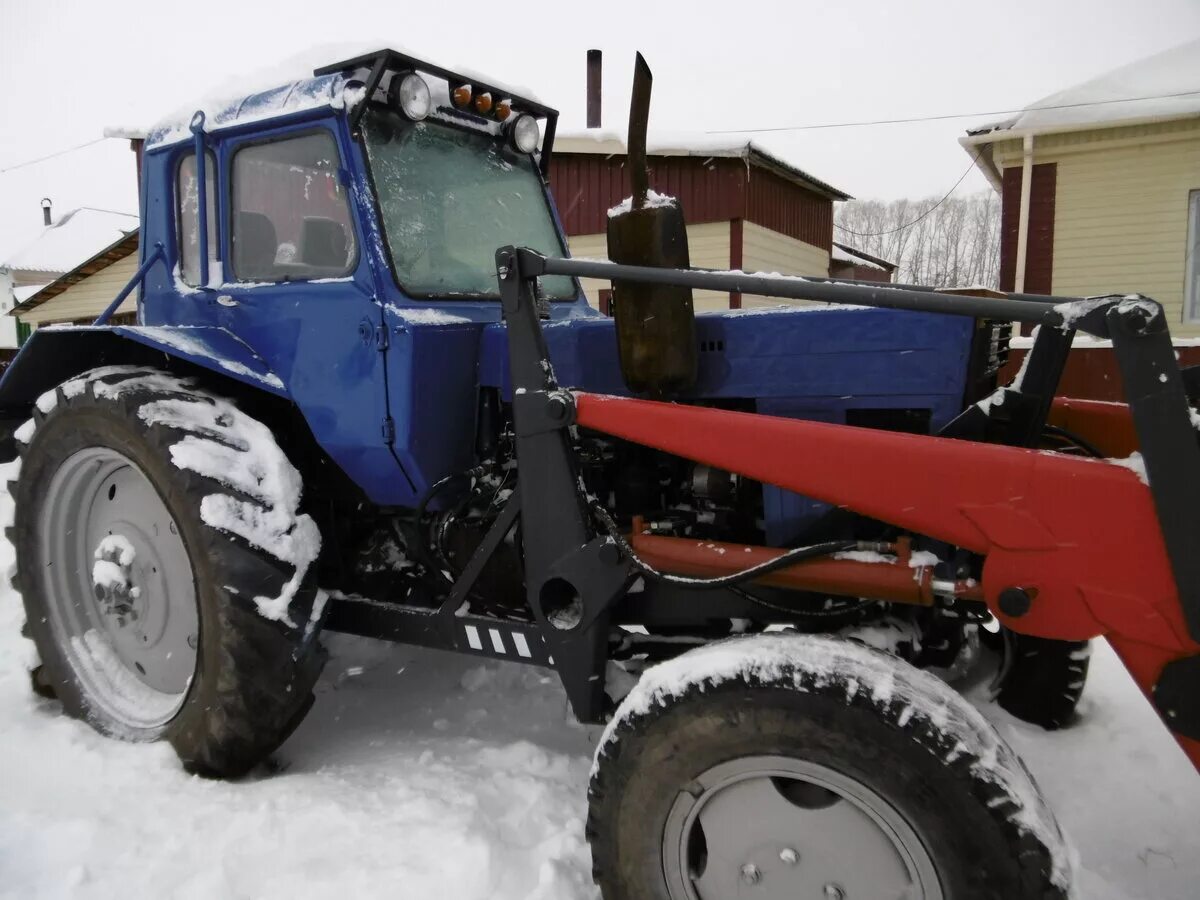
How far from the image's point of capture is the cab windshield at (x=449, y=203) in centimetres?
272

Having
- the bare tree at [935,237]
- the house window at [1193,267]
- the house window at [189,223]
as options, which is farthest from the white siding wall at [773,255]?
the bare tree at [935,237]

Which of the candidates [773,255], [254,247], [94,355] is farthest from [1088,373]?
[94,355]

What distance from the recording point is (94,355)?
10.5ft

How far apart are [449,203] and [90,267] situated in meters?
16.9

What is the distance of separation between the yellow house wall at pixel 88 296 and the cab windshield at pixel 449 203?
51.3 feet

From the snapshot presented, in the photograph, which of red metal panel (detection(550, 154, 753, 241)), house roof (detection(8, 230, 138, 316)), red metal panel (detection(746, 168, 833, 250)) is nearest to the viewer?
red metal panel (detection(550, 154, 753, 241))

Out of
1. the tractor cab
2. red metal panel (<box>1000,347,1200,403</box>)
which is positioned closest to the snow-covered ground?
the tractor cab

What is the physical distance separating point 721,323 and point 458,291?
38.0 inches

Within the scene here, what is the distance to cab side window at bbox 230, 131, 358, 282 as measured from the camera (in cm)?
271

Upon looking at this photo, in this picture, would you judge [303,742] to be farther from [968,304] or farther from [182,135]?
[968,304]

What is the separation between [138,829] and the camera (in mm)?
2324

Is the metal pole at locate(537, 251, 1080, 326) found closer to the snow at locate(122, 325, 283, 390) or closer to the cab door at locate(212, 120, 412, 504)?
Answer: the cab door at locate(212, 120, 412, 504)

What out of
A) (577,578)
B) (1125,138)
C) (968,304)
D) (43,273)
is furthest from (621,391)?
(43,273)

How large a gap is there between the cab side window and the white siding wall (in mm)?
8831
